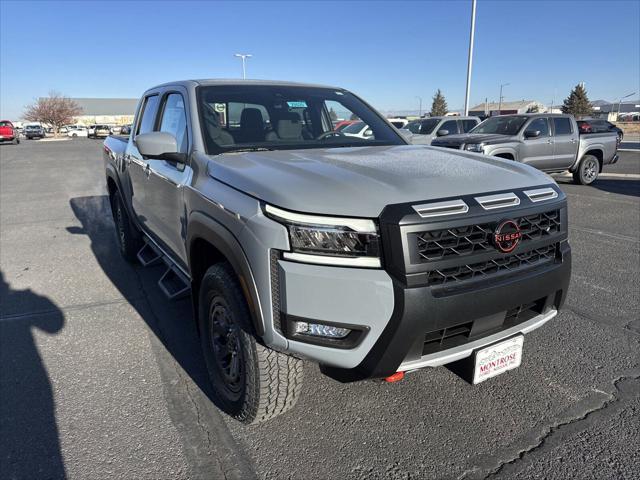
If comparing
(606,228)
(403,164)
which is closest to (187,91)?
(403,164)

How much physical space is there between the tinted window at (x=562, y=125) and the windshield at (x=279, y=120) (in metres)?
9.15

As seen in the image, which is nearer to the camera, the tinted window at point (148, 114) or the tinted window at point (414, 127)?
the tinted window at point (148, 114)

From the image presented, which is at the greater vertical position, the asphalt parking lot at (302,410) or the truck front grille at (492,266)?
the truck front grille at (492,266)

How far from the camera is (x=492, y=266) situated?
2.16 m

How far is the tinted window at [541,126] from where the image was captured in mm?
10852

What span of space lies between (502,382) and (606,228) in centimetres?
531

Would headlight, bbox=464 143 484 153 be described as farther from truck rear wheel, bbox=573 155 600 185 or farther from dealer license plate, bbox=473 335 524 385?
dealer license plate, bbox=473 335 524 385

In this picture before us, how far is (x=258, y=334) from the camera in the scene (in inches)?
84.0

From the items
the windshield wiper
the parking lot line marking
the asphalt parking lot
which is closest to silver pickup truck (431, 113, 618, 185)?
the parking lot line marking

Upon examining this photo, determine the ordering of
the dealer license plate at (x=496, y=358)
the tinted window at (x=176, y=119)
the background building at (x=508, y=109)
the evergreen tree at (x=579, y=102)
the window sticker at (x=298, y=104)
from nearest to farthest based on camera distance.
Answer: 1. the dealer license plate at (x=496, y=358)
2. the tinted window at (x=176, y=119)
3. the window sticker at (x=298, y=104)
4. the evergreen tree at (x=579, y=102)
5. the background building at (x=508, y=109)

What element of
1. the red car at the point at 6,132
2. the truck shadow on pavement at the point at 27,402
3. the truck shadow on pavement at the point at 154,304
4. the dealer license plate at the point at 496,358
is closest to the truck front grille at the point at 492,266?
the dealer license plate at the point at 496,358

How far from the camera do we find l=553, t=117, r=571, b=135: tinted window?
11.2 m

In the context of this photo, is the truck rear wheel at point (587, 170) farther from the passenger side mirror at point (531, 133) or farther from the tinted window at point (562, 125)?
the passenger side mirror at point (531, 133)

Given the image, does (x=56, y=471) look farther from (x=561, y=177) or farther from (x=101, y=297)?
(x=561, y=177)
